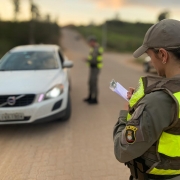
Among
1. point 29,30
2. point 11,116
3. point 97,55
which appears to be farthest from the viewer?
point 29,30

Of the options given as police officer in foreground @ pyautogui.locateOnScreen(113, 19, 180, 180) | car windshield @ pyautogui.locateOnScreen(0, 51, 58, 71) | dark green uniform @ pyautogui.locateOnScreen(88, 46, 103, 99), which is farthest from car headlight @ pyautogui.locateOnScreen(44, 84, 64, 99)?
police officer in foreground @ pyautogui.locateOnScreen(113, 19, 180, 180)

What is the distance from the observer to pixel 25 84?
4535 mm

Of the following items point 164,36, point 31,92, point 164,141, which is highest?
point 164,36

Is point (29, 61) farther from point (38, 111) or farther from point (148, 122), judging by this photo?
point (148, 122)

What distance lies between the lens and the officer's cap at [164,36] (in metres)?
1.31

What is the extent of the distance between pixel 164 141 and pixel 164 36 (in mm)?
570

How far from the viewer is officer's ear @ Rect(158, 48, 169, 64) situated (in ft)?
4.37

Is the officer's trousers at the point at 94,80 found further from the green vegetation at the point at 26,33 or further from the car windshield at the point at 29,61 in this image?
the green vegetation at the point at 26,33

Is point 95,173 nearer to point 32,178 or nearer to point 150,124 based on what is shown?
point 32,178

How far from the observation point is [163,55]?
1.35 m

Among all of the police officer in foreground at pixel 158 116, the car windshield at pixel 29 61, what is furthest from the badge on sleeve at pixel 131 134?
the car windshield at pixel 29 61

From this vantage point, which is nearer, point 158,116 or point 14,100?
point 158,116

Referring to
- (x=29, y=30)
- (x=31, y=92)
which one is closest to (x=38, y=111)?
(x=31, y=92)

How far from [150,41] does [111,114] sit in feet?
14.9
